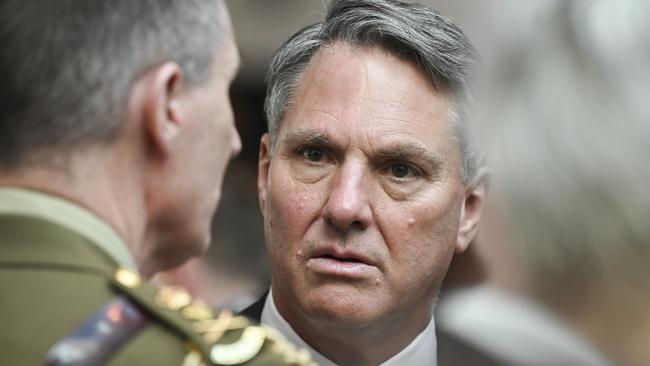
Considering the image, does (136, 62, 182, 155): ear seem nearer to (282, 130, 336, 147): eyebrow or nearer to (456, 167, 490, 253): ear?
(282, 130, 336, 147): eyebrow

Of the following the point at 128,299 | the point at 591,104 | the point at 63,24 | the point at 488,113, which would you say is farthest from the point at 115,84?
the point at 591,104

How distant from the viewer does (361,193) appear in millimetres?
3553

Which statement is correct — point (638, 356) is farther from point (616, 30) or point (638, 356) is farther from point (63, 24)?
point (63, 24)

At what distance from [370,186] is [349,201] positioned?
0.14 m

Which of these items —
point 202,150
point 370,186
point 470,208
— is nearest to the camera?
point 202,150

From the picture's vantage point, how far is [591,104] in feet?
4.69

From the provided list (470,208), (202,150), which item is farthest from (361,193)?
(202,150)

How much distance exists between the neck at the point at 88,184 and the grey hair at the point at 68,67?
0.11 feet

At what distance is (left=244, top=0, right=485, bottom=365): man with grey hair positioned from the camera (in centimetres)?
352

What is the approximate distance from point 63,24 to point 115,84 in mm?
150

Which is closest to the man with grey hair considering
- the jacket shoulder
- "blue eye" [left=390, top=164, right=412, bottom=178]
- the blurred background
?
"blue eye" [left=390, top=164, right=412, bottom=178]

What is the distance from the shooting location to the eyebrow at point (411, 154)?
3627 millimetres

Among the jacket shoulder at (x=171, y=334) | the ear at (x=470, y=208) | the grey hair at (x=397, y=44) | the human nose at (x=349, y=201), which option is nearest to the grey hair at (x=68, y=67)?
the jacket shoulder at (x=171, y=334)

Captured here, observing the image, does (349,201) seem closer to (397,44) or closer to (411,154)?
(411,154)
